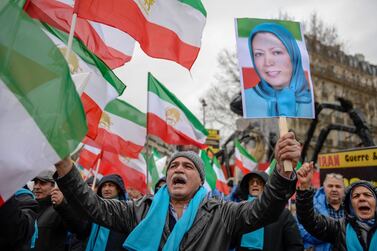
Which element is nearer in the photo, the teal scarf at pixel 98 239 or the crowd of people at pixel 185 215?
the crowd of people at pixel 185 215

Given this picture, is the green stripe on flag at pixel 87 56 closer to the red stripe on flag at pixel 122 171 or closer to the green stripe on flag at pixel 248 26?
the green stripe on flag at pixel 248 26

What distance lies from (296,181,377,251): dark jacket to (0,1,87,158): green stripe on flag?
6.48 feet

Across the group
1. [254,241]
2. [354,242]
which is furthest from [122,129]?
[354,242]

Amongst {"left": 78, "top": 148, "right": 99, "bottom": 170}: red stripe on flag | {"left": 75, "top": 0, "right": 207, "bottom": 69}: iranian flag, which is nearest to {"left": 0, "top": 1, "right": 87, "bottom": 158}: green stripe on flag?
{"left": 75, "top": 0, "right": 207, "bottom": 69}: iranian flag

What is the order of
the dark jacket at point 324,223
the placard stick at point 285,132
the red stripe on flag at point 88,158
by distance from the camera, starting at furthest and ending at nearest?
→ the red stripe on flag at point 88,158, the dark jacket at point 324,223, the placard stick at point 285,132

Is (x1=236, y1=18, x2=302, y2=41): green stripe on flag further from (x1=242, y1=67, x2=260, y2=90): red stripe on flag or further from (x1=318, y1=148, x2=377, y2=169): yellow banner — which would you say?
(x1=318, y1=148, x2=377, y2=169): yellow banner

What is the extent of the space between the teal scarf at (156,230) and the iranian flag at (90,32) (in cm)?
178

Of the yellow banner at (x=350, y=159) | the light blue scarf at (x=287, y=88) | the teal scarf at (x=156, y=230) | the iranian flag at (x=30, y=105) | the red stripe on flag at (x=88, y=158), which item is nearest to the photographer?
the iranian flag at (x=30, y=105)

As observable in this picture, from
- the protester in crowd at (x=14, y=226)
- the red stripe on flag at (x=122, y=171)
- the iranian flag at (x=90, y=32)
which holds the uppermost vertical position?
the iranian flag at (x=90, y=32)

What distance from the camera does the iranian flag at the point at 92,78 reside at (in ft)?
12.0

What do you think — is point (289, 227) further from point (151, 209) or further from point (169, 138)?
point (169, 138)

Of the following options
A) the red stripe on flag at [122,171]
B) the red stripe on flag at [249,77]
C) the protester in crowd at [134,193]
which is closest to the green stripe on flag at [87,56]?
the red stripe on flag at [249,77]

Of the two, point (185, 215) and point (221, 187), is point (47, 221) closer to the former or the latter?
point (185, 215)

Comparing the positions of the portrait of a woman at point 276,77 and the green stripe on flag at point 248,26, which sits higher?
the green stripe on flag at point 248,26
